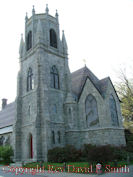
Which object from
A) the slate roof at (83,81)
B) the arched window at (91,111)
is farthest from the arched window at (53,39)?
the arched window at (91,111)

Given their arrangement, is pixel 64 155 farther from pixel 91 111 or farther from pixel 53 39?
pixel 53 39

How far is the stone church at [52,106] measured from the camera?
71.3 feet

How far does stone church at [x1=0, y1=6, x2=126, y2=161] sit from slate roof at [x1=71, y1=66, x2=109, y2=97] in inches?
6.4

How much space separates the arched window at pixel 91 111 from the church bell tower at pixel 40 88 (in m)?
3.35

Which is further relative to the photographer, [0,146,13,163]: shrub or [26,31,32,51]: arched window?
[26,31,32,51]: arched window

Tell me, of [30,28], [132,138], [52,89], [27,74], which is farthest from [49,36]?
[132,138]

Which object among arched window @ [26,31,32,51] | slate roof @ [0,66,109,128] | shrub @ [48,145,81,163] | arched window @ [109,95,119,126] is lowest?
shrub @ [48,145,81,163]

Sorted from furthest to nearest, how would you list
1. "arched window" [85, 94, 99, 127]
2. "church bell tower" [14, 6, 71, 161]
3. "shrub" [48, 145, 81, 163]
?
"arched window" [85, 94, 99, 127] < "church bell tower" [14, 6, 71, 161] < "shrub" [48, 145, 81, 163]

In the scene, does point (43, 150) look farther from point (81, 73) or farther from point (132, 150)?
point (81, 73)

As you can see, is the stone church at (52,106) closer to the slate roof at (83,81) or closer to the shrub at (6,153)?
the slate roof at (83,81)

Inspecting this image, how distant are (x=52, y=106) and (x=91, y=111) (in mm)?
5187

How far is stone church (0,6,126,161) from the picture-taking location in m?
21.7

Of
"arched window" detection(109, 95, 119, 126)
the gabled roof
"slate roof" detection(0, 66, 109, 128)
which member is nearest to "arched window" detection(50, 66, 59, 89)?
"slate roof" detection(0, 66, 109, 128)

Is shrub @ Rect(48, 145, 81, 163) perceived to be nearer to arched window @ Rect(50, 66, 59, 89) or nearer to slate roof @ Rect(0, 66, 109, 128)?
slate roof @ Rect(0, 66, 109, 128)
